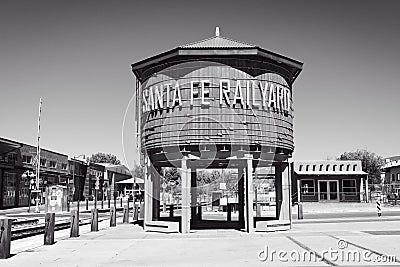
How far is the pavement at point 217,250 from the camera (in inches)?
525

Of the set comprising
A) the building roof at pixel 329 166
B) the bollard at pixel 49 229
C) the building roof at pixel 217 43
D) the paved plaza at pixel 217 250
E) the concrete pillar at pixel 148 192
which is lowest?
the paved plaza at pixel 217 250

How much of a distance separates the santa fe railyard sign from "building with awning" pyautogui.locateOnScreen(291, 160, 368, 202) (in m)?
33.3

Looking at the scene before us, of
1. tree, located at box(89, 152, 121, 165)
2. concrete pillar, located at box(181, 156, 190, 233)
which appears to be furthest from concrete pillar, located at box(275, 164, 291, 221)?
tree, located at box(89, 152, 121, 165)

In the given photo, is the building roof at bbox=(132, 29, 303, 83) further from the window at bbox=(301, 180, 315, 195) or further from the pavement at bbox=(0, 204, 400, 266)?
the window at bbox=(301, 180, 315, 195)

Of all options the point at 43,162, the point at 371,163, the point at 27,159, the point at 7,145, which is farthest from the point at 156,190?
the point at 371,163

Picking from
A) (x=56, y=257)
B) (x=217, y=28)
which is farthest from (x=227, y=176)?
(x=56, y=257)

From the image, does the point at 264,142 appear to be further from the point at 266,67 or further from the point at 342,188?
the point at 342,188

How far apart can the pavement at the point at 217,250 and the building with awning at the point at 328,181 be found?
33744 mm

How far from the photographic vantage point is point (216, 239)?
1934 centimetres

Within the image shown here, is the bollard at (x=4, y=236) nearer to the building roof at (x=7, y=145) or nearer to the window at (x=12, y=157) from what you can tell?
the building roof at (x=7, y=145)

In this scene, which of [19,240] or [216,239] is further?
[19,240]

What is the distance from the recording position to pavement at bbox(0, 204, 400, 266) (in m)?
13.3

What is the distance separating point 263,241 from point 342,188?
40.4 meters

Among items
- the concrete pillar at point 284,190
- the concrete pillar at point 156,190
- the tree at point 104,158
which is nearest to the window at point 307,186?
the concrete pillar at point 284,190
